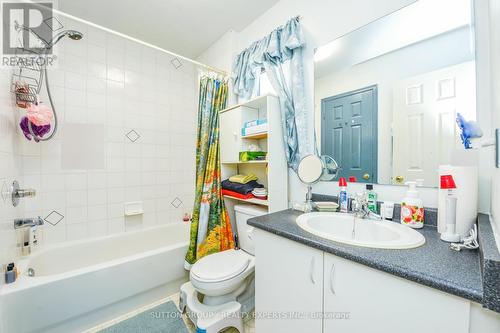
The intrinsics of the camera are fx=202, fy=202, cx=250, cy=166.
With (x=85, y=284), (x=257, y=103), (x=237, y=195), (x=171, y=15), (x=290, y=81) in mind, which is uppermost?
(x=171, y=15)

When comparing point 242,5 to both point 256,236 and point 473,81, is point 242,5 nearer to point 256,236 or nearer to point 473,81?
point 473,81

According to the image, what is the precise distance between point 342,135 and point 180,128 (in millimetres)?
1888

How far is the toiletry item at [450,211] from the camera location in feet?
2.47

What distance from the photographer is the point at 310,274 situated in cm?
83

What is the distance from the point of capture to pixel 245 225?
1636 mm

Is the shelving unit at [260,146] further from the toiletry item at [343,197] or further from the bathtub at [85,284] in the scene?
the bathtub at [85,284]

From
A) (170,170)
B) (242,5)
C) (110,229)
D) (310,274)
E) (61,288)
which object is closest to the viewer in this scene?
(310,274)

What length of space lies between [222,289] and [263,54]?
173cm

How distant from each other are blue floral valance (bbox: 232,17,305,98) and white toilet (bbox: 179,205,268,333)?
1.11m

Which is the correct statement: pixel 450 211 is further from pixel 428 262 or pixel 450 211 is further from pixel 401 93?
pixel 401 93

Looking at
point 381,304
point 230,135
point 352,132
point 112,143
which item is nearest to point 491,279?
point 381,304

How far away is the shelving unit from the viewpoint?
1450 millimetres

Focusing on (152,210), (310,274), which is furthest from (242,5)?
(152,210)

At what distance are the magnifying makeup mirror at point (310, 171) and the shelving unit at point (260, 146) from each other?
19 cm
